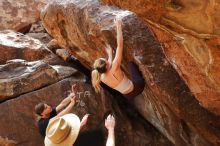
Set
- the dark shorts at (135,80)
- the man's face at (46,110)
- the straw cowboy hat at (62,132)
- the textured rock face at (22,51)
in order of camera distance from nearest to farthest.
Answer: the straw cowboy hat at (62,132) < the dark shorts at (135,80) < the man's face at (46,110) < the textured rock face at (22,51)

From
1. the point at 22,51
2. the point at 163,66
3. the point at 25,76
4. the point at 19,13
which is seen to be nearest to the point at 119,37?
the point at 163,66

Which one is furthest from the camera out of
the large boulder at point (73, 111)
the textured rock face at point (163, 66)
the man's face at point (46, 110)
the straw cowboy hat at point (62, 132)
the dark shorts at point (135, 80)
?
the large boulder at point (73, 111)

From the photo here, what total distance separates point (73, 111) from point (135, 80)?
3048 mm

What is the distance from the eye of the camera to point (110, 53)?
Result: 7191 mm

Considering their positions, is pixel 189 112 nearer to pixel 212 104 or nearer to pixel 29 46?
pixel 212 104

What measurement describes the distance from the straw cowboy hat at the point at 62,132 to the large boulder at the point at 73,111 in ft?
12.1

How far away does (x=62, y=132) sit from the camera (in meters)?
5.67

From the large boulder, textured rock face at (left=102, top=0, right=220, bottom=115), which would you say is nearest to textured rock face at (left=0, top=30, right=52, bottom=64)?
the large boulder

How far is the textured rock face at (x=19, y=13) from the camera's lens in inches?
652

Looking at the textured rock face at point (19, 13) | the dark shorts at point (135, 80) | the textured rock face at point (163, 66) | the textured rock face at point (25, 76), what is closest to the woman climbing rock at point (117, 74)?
the dark shorts at point (135, 80)

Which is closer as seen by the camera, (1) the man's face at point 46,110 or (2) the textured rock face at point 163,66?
(2) the textured rock face at point 163,66

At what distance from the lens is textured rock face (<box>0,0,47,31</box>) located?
1656 centimetres

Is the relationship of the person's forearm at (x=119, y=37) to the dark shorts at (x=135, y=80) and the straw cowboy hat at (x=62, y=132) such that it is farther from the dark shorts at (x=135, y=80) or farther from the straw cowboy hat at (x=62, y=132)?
the straw cowboy hat at (x=62, y=132)

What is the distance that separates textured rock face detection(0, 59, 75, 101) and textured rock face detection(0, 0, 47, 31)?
6.35 m
